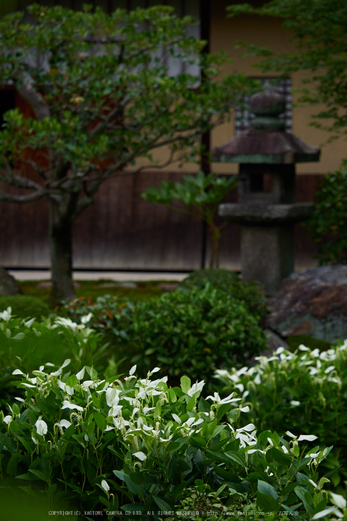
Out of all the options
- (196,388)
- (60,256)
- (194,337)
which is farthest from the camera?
(60,256)

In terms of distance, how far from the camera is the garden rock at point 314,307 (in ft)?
21.4

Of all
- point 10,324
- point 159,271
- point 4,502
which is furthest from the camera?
point 159,271

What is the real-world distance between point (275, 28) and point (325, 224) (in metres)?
3.88

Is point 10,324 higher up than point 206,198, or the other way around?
point 206,198

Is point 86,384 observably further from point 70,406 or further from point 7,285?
point 7,285

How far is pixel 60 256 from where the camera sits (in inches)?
312

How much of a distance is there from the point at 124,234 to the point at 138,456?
9.88 m

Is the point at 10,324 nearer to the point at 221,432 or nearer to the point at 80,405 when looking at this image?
the point at 80,405

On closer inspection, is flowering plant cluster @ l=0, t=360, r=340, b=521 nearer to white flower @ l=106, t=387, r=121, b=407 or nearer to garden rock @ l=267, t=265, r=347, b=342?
white flower @ l=106, t=387, r=121, b=407

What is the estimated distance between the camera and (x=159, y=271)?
11.7 meters

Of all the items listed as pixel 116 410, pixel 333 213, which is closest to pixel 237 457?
pixel 116 410

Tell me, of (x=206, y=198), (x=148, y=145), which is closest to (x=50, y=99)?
(x=148, y=145)

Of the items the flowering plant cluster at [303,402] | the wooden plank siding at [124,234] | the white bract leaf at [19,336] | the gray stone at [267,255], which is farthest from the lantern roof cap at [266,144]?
the white bract leaf at [19,336]

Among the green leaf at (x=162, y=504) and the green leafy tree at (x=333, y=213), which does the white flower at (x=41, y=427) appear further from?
the green leafy tree at (x=333, y=213)
